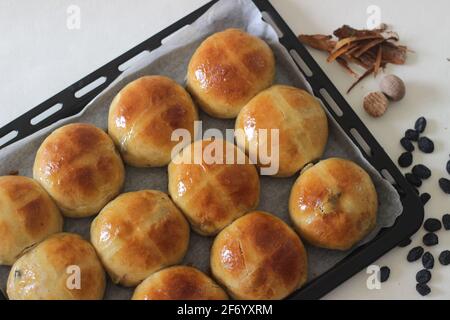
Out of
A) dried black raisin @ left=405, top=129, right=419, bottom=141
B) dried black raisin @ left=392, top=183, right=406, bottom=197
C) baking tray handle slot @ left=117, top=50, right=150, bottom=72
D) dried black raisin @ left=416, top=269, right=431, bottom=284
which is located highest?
baking tray handle slot @ left=117, top=50, right=150, bottom=72

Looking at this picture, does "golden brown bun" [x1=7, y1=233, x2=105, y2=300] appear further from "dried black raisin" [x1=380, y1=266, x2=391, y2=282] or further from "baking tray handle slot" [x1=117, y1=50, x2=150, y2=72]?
"dried black raisin" [x1=380, y1=266, x2=391, y2=282]

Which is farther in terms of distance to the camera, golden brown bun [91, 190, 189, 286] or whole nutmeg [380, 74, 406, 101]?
whole nutmeg [380, 74, 406, 101]

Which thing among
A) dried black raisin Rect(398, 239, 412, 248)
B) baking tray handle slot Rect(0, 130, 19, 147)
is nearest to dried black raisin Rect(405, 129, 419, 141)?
dried black raisin Rect(398, 239, 412, 248)

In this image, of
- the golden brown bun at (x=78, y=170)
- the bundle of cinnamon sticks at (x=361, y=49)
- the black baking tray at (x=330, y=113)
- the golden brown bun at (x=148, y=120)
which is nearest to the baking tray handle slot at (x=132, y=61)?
the black baking tray at (x=330, y=113)

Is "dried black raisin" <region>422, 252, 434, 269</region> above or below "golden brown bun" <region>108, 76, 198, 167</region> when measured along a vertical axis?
below

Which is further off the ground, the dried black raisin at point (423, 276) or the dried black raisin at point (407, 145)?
the dried black raisin at point (407, 145)

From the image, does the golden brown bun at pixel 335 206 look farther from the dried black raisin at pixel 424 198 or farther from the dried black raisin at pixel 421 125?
the dried black raisin at pixel 421 125
